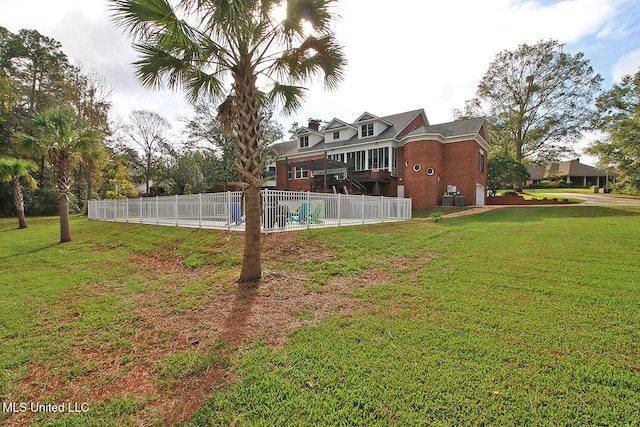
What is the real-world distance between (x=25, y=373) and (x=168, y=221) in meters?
11.2

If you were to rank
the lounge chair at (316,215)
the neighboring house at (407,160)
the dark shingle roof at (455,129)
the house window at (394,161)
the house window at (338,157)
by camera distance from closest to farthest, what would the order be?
the lounge chair at (316,215)
the neighboring house at (407,160)
the dark shingle roof at (455,129)
the house window at (394,161)
the house window at (338,157)

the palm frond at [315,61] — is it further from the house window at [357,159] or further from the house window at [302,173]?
the house window at [302,173]

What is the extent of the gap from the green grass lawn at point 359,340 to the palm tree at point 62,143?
6.21 metres

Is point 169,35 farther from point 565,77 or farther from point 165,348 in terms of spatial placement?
point 565,77

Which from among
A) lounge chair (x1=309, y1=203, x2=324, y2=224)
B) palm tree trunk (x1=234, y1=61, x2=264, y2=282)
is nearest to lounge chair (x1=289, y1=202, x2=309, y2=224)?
lounge chair (x1=309, y1=203, x2=324, y2=224)

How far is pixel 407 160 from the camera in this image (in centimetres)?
2167

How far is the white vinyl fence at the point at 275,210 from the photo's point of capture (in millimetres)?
8992

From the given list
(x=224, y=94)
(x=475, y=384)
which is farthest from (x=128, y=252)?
(x=475, y=384)

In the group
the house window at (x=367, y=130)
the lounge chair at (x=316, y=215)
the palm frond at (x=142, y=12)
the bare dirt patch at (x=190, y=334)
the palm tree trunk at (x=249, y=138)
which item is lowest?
the bare dirt patch at (x=190, y=334)

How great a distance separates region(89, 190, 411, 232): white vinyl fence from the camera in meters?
8.99

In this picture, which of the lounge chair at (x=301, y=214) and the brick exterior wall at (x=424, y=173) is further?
the brick exterior wall at (x=424, y=173)

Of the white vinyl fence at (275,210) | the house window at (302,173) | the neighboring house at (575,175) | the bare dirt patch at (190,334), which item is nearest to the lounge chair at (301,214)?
the white vinyl fence at (275,210)

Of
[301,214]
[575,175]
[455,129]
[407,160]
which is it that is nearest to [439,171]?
[407,160]

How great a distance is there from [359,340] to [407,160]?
20.3 m
